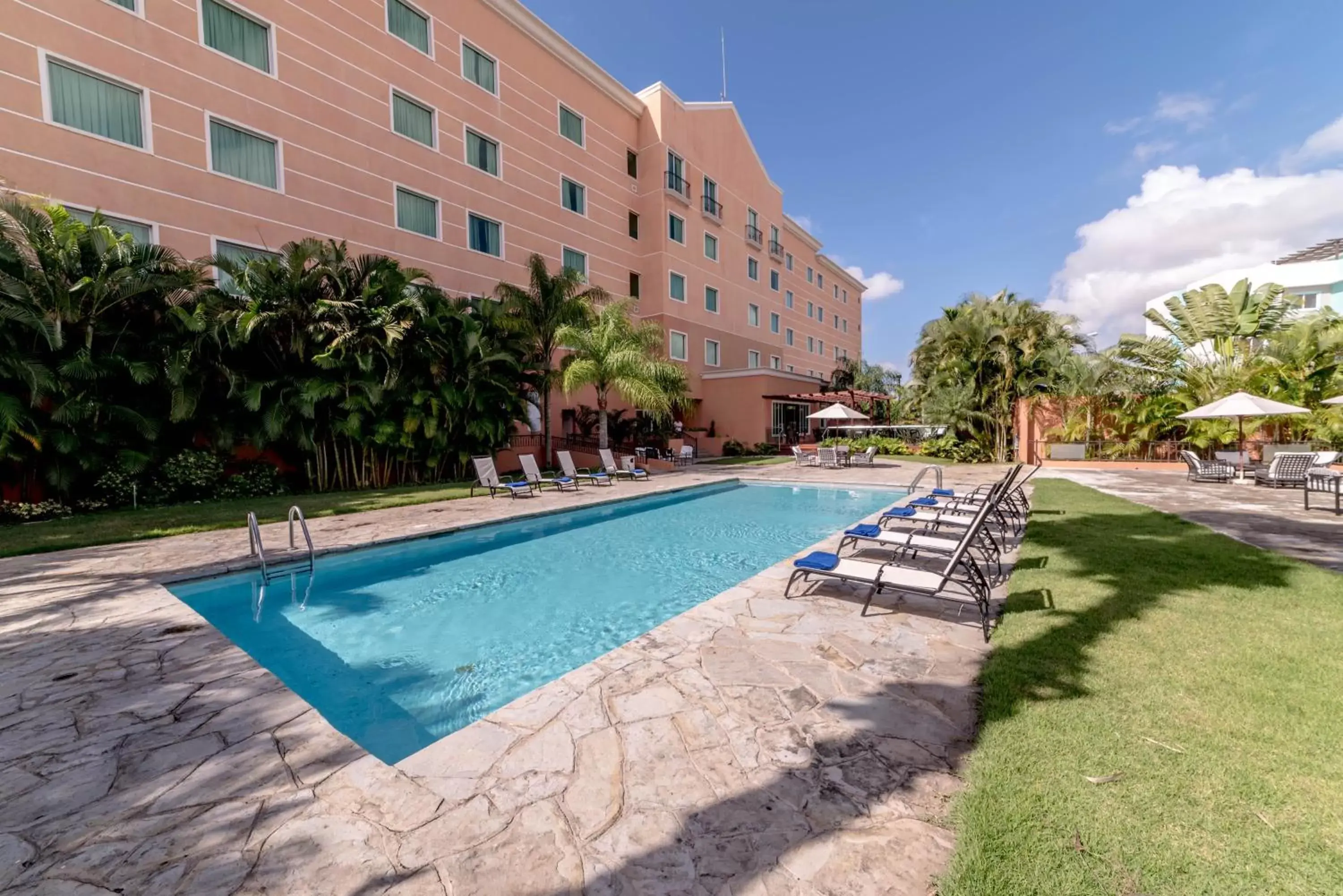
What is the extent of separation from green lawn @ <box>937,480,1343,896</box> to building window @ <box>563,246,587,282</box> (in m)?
20.3

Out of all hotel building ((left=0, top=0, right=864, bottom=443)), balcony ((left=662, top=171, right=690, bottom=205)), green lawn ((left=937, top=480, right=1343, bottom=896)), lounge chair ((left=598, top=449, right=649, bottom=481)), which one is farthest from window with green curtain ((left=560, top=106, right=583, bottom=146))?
green lawn ((left=937, top=480, right=1343, bottom=896))

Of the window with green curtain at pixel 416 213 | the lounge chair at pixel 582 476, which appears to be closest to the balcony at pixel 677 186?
the window with green curtain at pixel 416 213

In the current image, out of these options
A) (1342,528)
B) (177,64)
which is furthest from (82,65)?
(1342,528)

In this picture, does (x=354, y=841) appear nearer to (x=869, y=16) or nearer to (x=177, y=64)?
(x=177, y=64)

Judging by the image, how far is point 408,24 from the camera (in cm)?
1647

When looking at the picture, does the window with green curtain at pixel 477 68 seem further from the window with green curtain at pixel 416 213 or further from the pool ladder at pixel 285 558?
the pool ladder at pixel 285 558

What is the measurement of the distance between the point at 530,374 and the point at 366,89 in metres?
9.60

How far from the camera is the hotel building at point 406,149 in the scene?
11156 mm

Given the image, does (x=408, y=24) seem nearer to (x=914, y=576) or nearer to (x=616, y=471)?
(x=616, y=471)

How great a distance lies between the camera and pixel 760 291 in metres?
33.0

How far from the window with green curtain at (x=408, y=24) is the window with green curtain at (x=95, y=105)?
758 centimetres

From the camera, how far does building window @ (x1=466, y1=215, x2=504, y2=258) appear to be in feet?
60.3

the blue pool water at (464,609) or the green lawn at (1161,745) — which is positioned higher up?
the green lawn at (1161,745)

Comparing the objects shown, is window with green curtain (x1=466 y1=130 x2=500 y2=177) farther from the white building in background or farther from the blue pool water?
the white building in background
